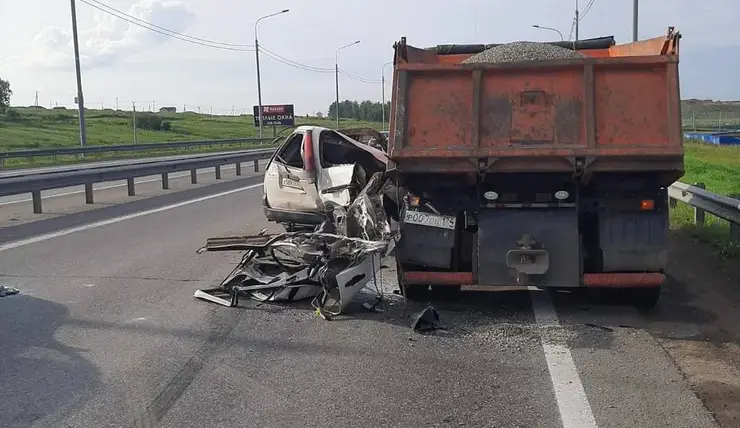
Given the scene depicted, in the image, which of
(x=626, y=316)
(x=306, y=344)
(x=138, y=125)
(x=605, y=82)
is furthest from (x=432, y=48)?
(x=138, y=125)

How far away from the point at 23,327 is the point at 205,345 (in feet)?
5.77

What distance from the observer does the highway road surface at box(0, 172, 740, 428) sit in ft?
16.7

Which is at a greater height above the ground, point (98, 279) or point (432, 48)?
point (432, 48)

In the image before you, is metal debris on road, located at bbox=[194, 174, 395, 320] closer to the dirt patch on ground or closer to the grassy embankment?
the dirt patch on ground

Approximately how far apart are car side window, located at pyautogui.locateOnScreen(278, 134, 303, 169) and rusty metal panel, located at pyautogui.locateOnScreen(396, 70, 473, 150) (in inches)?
178

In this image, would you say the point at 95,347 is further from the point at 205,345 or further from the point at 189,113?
the point at 189,113

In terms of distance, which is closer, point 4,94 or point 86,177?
point 86,177

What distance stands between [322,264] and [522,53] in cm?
310

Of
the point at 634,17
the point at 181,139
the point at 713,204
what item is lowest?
the point at 713,204

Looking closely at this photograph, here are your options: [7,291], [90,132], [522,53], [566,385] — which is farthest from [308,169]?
[90,132]

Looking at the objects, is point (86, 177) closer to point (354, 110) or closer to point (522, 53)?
point (522, 53)

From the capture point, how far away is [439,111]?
779 cm

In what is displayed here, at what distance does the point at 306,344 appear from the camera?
671cm

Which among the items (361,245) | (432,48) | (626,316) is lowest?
(626,316)
